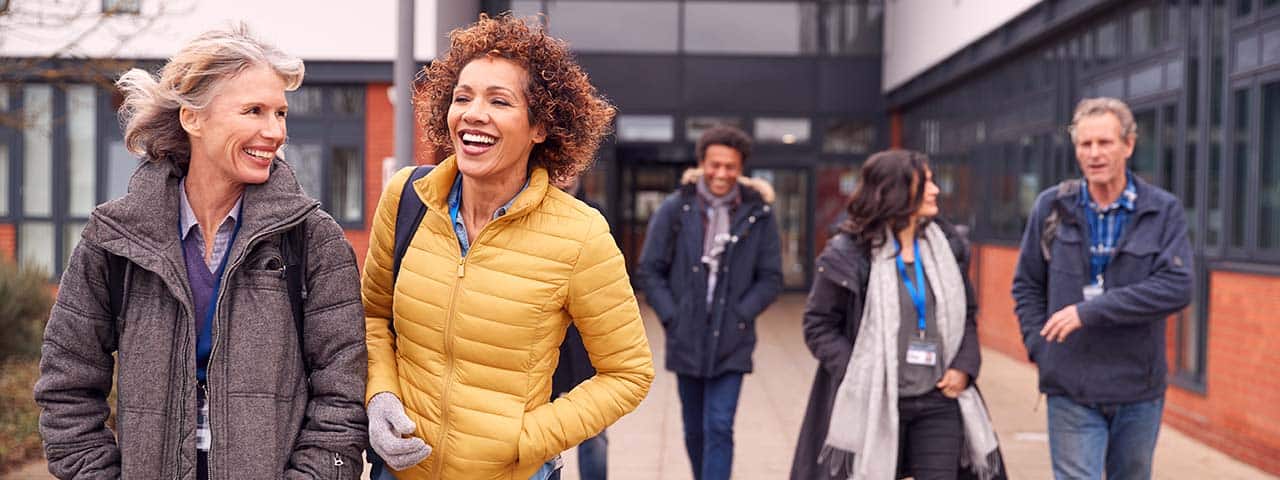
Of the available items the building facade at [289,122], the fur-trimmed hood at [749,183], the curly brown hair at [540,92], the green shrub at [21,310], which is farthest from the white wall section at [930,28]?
the curly brown hair at [540,92]

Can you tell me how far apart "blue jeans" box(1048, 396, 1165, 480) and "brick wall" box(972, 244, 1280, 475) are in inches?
121

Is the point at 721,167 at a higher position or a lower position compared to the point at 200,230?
higher

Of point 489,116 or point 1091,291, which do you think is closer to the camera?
point 489,116

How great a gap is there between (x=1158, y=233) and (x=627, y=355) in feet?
8.58

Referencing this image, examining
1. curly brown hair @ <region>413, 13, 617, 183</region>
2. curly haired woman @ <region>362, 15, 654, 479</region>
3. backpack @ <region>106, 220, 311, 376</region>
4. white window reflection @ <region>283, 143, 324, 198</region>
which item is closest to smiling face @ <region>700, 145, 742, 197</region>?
curly brown hair @ <region>413, 13, 617, 183</region>

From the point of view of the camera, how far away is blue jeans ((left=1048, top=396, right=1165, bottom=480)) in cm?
437

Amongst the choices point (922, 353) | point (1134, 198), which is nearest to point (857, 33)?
point (1134, 198)

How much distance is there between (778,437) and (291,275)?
5.77 metres

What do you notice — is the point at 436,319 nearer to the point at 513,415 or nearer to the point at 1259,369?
the point at 513,415


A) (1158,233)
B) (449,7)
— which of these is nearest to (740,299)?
(1158,233)

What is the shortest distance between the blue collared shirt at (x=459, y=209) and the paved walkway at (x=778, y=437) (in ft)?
10.5

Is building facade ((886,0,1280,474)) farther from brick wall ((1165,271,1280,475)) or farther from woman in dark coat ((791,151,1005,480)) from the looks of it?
woman in dark coat ((791,151,1005,480))

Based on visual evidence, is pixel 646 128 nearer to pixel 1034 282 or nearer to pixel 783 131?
pixel 783 131

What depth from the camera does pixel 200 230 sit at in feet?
8.30
